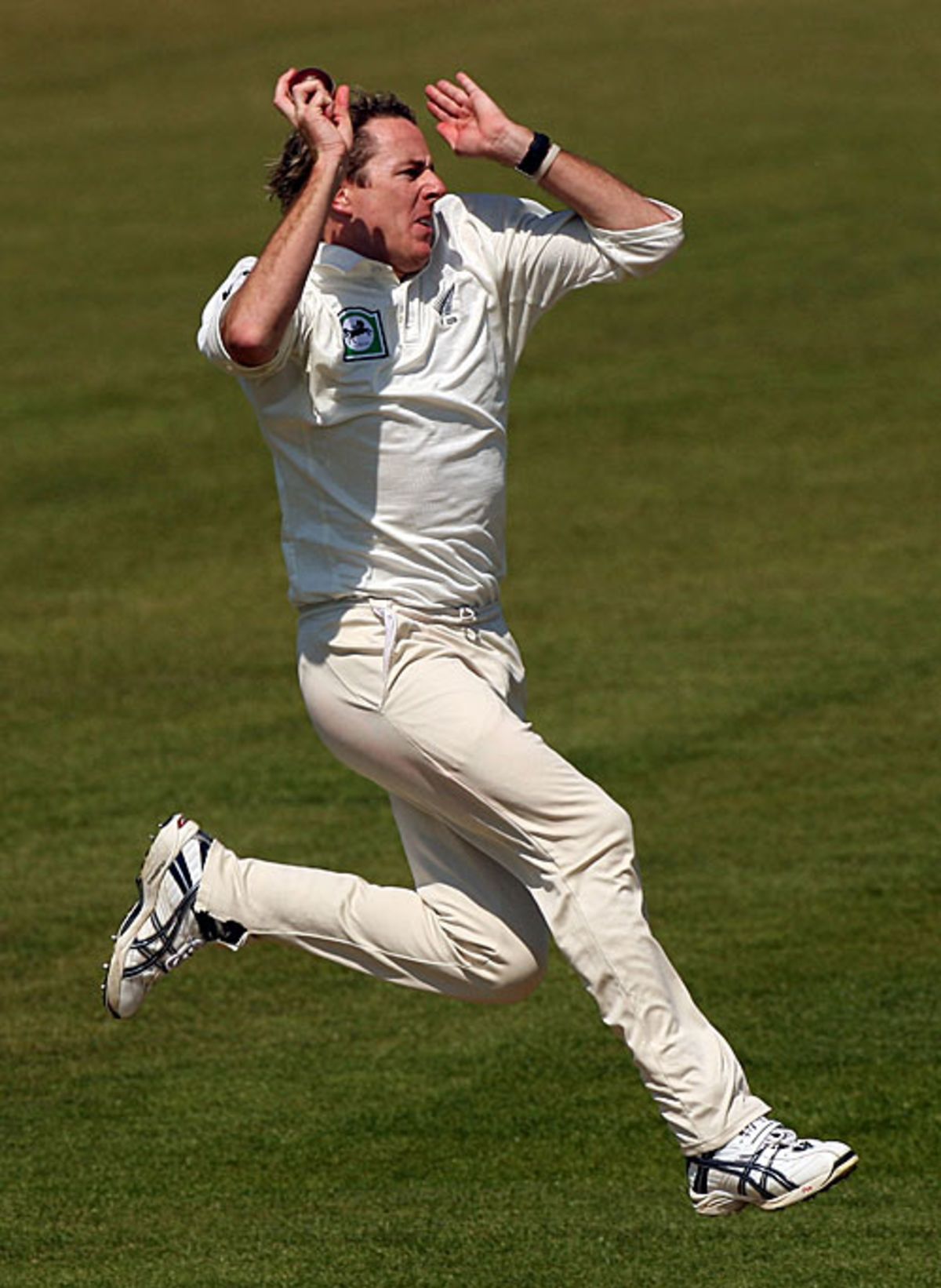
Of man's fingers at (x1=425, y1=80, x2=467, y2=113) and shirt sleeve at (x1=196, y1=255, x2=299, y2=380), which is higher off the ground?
man's fingers at (x1=425, y1=80, x2=467, y2=113)

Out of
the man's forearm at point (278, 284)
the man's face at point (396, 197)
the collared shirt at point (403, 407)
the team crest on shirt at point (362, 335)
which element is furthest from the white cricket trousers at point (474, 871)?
the man's face at point (396, 197)

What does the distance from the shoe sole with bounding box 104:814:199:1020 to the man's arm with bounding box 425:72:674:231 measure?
2.21 metres

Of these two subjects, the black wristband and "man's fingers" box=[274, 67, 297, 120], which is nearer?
"man's fingers" box=[274, 67, 297, 120]

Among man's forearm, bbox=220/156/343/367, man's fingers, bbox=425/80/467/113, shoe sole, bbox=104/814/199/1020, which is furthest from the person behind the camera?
shoe sole, bbox=104/814/199/1020

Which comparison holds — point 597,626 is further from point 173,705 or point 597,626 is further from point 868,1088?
point 868,1088

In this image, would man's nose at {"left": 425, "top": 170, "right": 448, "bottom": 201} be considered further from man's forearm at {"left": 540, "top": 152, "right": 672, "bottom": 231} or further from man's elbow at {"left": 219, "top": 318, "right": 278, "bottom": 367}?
man's elbow at {"left": 219, "top": 318, "right": 278, "bottom": 367}

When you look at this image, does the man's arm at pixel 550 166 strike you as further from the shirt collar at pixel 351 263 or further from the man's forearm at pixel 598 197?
the shirt collar at pixel 351 263

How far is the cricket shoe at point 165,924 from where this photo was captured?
281 inches

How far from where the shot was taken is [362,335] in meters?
6.45

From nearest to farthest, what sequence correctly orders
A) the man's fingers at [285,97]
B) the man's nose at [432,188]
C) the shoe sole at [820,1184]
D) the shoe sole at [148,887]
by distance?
the shoe sole at [820,1184], the man's fingers at [285,97], the man's nose at [432,188], the shoe sole at [148,887]

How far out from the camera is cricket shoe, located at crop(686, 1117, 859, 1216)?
5.94 meters

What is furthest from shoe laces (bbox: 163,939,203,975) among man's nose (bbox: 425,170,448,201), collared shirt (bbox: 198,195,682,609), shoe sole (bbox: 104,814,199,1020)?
man's nose (bbox: 425,170,448,201)

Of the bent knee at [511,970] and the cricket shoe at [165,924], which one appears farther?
the cricket shoe at [165,924]

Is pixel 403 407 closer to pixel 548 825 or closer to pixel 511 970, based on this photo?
pixel 548 825
